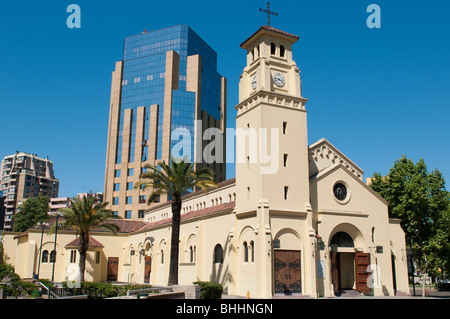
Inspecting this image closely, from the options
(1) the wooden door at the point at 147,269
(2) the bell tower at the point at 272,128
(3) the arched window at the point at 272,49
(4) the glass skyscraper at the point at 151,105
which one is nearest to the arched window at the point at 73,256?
(1) the wooden door at the point at 147,269

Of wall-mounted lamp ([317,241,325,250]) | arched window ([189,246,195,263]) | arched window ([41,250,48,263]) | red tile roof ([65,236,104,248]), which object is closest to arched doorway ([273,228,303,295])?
wall-mounted lamp ([317,241,325,250])

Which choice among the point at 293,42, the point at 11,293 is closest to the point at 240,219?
the point at 293,42

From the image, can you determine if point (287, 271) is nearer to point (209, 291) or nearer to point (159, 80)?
point (209, 291)

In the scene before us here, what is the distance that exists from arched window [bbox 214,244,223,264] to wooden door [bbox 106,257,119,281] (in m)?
26.2

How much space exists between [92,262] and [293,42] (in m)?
37.7

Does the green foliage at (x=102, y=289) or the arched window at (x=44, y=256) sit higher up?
the arched window at (x=44, y=256)

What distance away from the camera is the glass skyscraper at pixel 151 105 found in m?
88.1

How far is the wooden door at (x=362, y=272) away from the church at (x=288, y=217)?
8cm

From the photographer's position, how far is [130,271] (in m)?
55.3

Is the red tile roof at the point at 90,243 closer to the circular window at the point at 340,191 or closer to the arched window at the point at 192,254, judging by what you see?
the arched window at the point at 192,254

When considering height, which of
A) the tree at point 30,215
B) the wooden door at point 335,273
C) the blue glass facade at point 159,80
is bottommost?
the wooden door at point 335,273

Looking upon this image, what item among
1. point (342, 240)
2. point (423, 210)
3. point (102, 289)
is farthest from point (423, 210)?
point (102, 289)

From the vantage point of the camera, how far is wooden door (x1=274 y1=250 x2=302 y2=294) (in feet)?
98.8

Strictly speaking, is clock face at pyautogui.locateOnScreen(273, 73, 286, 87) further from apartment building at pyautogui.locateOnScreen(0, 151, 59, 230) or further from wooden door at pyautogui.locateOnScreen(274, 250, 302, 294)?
apartment building at pyautogui.locateOnScreen(0, 151, 59, 230)
